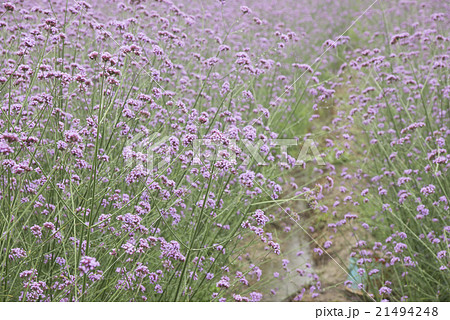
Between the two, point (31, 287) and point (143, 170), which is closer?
point (31, 287)

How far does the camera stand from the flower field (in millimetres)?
2412

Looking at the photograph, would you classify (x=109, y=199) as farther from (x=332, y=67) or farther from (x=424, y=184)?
(x=332, y=67)

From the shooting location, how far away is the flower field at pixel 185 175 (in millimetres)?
2412

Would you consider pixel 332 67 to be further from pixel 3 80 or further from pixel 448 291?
pixel 3 80

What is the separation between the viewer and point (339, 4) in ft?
33.7

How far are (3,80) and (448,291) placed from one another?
3.34 metres

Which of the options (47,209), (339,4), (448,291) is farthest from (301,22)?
(47,209)

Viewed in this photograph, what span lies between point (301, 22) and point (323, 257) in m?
5.55

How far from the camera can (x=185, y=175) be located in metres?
3.41

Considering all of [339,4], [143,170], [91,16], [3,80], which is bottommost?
[143,170]
